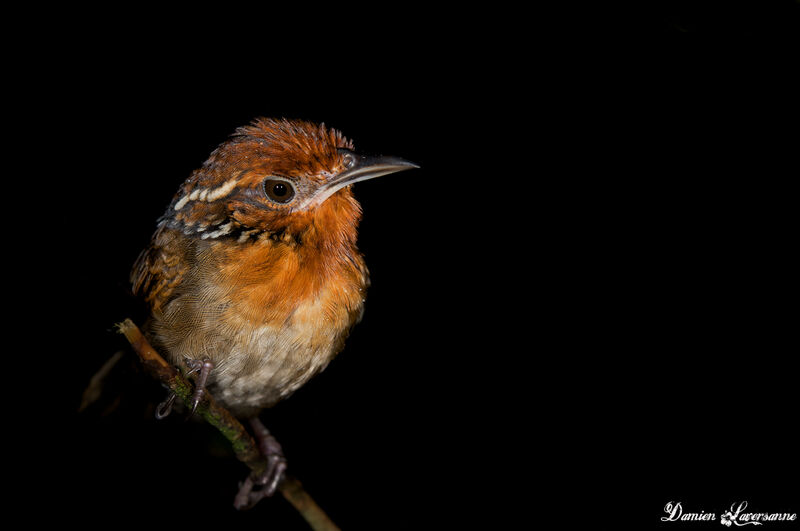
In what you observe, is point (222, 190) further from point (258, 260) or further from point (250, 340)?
point (250, 340)

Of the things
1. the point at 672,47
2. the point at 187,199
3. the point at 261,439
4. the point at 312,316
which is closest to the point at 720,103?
the point at 672,47

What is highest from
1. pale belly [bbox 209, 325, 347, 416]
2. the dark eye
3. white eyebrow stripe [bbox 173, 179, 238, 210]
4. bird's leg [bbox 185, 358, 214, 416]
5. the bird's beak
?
the bird's beak

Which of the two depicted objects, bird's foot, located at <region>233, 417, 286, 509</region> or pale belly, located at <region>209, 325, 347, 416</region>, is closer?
pale belly, located at <region>209, 325, 347, 416</region>

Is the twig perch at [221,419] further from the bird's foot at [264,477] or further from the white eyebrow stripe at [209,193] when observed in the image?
the white eyebrow stripe at [209,193]

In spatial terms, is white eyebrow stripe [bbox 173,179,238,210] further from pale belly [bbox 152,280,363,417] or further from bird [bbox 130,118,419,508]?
pale belly [bbox 152,280,363,417]

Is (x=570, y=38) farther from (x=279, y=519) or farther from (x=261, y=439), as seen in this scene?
(x=279, y=519)

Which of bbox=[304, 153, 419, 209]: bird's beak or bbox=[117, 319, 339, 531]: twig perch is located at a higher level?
bbox=[304, 153, 419, 209]: bird's beak

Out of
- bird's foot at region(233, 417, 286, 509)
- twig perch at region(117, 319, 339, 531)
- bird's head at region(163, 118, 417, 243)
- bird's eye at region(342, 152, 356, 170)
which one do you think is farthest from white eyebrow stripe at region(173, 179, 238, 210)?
bird's foot at region(233, 417, 286, 509)
